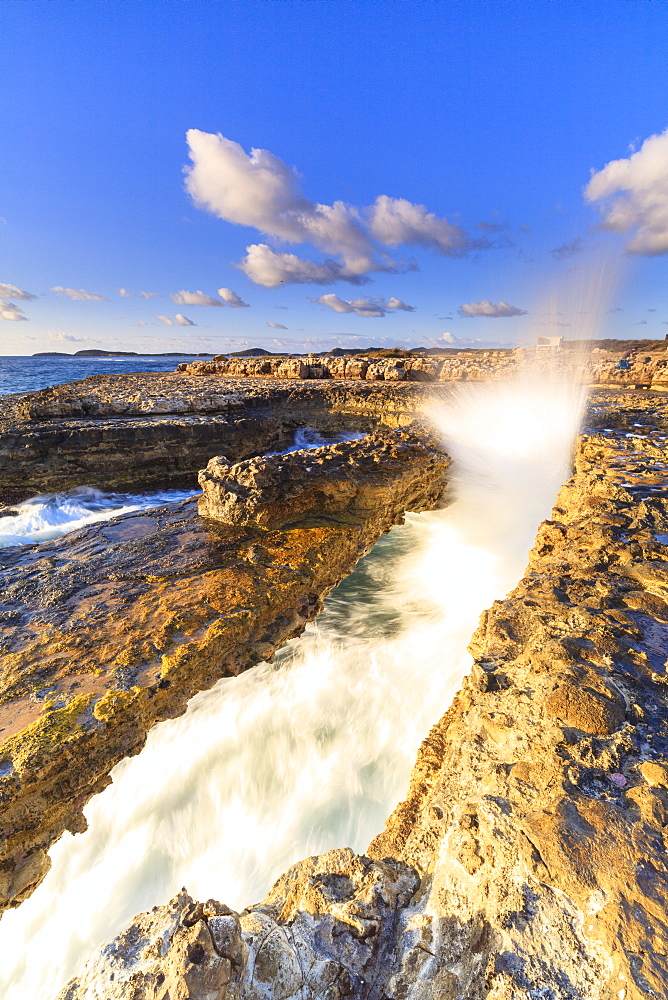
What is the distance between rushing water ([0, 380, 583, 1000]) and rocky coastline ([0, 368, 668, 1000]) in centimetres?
111

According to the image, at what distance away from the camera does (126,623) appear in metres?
3.54

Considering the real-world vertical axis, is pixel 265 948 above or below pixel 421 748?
above

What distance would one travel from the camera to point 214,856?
11.4ft

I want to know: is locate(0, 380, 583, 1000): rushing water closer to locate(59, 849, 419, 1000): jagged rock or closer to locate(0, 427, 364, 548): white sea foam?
locate(59, 849, 419, 1000): jagged rock

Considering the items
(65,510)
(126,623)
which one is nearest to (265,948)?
(126,623)

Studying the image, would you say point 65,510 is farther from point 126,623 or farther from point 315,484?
point 126,623

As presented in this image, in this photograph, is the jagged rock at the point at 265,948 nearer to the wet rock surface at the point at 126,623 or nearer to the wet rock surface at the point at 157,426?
Answer: the wet rock surface at the point at 126,623

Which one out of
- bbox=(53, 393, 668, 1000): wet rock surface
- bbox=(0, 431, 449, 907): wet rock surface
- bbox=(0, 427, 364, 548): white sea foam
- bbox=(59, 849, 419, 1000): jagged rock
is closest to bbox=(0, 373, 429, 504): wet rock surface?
bbox=(0, 427, 364, 548): white sea foam

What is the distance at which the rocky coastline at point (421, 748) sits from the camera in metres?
1.41

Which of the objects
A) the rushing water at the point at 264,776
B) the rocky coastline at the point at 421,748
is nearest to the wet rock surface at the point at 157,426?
the rocky coastline at the point at 421,748

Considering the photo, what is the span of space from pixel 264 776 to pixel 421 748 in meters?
2.05

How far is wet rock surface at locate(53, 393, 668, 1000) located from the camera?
4.47 feet

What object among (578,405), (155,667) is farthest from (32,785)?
(578,405)

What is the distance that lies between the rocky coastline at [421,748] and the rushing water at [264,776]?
111 cm
